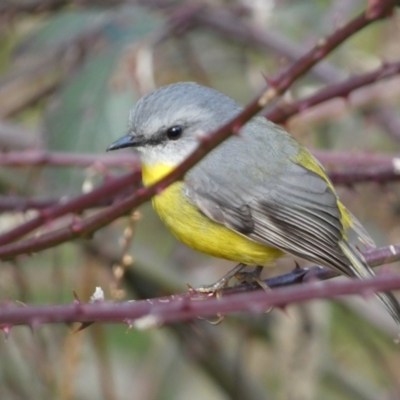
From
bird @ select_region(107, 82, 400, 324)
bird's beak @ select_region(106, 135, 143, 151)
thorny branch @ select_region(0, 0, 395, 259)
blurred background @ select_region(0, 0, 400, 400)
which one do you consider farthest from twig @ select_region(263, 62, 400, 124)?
blurred background @ select_region(0, 0, 400, 400)

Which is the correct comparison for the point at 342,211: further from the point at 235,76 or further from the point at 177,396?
the point at 235,76

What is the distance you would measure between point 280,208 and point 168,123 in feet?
1.84

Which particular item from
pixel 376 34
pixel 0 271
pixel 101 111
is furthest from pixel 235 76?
pixel 0 271

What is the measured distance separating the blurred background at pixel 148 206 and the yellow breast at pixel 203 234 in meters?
0.44

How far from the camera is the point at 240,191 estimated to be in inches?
123

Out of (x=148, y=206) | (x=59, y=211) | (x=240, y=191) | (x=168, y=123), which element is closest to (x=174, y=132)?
(x=168, y=123)

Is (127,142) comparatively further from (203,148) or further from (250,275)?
(203,148)

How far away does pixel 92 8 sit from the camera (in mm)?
4688

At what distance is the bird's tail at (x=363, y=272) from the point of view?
2.76 metres

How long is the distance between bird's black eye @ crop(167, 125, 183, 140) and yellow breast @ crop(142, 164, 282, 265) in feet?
0.83

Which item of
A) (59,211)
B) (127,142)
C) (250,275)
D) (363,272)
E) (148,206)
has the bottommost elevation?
(148,206)

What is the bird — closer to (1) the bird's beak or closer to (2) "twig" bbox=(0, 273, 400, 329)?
(1) the bird's beak

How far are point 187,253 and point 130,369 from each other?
2.64 feet

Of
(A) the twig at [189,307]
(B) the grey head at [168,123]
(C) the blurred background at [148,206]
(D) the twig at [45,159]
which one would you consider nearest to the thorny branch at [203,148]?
(A) the twig at [189,307]
